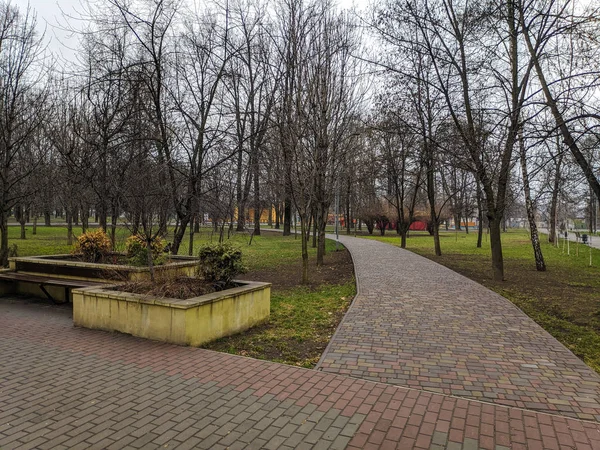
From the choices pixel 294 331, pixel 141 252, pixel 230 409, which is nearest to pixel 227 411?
pixel 230 409

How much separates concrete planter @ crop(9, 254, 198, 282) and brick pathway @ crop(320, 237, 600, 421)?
12.4 feet

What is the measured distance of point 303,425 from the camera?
10.9 ft

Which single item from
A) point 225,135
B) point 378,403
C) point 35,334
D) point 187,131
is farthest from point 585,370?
point 187,131

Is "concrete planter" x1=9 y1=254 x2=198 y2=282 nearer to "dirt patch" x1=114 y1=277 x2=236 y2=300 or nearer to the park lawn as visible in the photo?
"dirt patch" x1=114 y1=277 x2=236 y2=300

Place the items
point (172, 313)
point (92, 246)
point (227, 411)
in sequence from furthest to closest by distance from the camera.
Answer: point (92, 246), point (172, 313), point (227, 411)

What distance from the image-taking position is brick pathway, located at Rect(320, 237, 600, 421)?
405 cm

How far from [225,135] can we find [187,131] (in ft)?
6.72

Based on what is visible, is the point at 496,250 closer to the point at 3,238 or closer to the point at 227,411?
the point at 227,411

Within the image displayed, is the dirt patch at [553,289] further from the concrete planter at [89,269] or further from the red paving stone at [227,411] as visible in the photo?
the concrete planter at [89,269]

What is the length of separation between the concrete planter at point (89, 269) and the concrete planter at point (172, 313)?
4.33ft

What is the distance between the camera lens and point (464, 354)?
17.0 ft

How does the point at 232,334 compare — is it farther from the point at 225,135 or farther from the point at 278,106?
the point at 278,106

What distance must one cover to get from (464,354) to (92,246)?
8.60 meters

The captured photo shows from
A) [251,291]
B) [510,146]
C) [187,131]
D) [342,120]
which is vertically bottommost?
[251,291]
